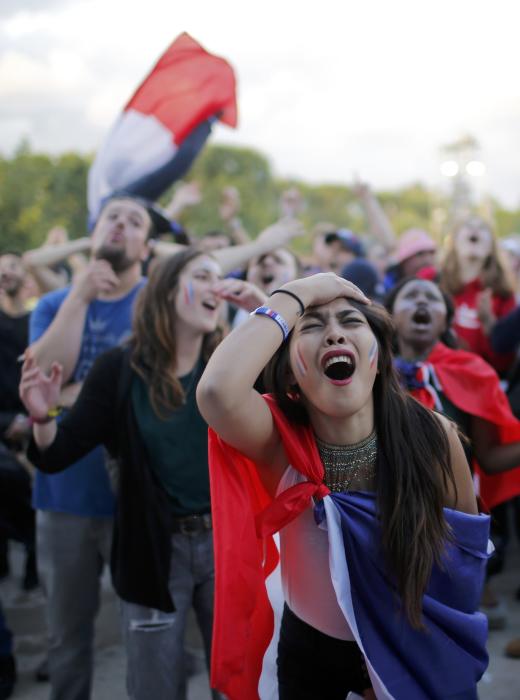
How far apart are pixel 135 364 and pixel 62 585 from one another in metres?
0.92

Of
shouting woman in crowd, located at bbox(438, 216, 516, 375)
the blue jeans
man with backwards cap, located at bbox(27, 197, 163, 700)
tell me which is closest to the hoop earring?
man with backwards cap, located at bbox(27, 197, 163, 700)

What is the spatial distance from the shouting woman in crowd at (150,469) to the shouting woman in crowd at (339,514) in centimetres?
56

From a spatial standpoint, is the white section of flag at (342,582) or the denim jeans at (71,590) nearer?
the white section of flag at (342,582)

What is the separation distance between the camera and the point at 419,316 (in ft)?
10.3

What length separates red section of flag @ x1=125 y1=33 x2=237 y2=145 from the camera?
4.70 metres

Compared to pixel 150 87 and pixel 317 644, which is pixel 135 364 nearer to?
pixel 317 644

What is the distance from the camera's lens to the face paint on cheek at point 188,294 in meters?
2.81

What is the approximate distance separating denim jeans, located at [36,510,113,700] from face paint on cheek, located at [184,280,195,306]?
91 centimetres

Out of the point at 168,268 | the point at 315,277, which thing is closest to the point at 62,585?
the point at 168,268

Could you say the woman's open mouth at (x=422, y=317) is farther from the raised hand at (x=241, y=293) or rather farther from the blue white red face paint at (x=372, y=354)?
the blue white red face paint at (x=372, y=354)

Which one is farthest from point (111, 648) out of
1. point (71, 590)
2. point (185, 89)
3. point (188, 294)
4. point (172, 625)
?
point (185, 89)

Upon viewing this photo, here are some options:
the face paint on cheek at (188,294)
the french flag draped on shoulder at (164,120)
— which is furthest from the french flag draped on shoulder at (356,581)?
the french flag draped on shoulder at (164,120)

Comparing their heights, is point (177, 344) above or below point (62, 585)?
above

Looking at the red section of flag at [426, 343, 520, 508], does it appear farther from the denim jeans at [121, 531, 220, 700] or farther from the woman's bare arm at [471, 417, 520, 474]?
the denim jeans at [121, 531, 220, 700]
